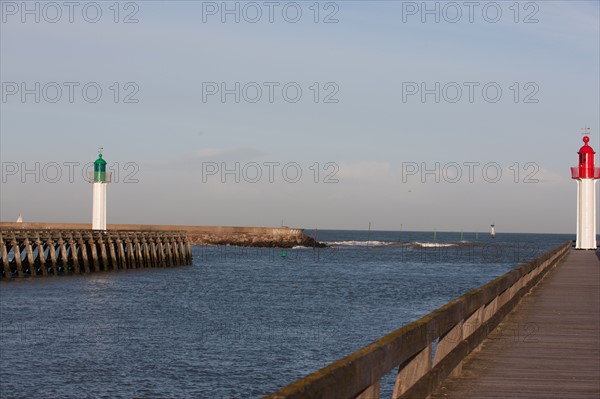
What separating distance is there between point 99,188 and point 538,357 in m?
50.9

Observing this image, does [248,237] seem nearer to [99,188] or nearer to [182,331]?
[99,188]

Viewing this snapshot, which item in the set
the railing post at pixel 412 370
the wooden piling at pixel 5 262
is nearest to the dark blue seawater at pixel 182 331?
the wooden piling at pixel 5 262

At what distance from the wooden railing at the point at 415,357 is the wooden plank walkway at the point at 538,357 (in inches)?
8.2

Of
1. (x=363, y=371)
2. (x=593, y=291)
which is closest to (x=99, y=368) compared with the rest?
(x=593, y=291)

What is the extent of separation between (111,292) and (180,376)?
2164 cm

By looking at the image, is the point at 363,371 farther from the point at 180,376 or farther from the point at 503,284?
the point at 180,376

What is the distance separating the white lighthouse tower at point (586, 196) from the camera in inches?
1962

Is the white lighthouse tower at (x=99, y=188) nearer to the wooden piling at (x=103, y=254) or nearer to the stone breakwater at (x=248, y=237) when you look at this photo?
the wooden piling at (x=103, y=254)

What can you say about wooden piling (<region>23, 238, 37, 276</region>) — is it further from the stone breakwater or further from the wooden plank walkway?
the stone breakwater

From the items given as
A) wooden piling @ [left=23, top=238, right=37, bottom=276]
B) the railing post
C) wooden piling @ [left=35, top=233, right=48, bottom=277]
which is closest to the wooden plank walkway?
the railing post

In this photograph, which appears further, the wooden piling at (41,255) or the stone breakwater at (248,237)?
the stone breakwater at (248,237)

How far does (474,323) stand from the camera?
1012 cm

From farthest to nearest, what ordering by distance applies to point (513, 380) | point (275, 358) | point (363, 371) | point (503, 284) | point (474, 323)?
point (275, 358), point (503, 284), point (474, 323), point (513, 380), point (363, 371)

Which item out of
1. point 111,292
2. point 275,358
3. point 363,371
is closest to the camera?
point 363,371
